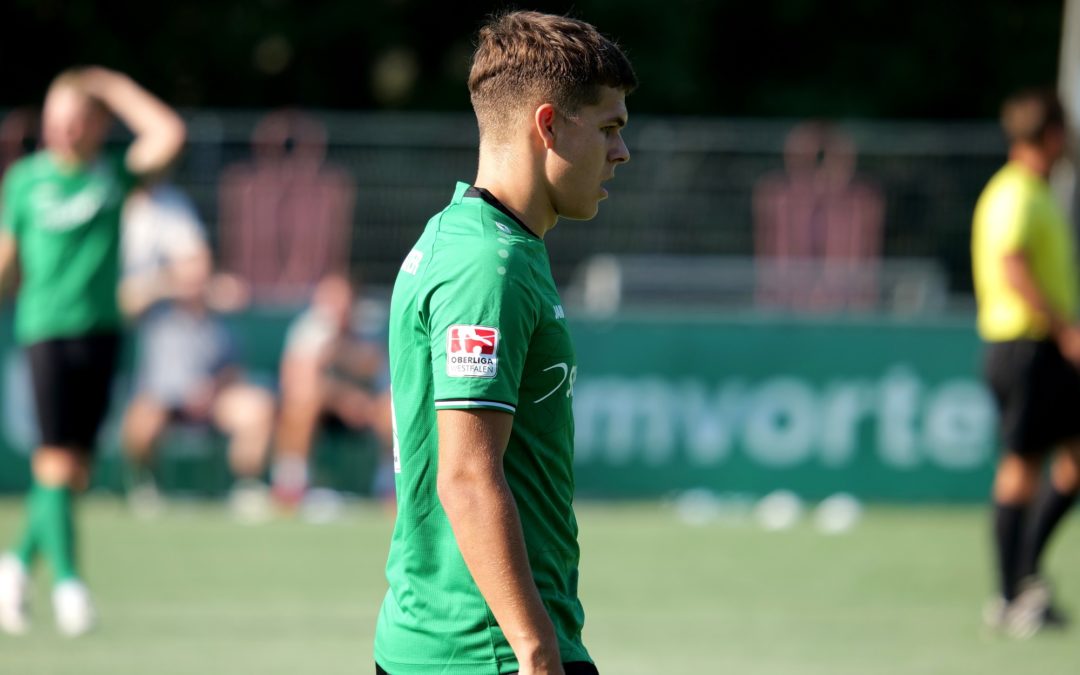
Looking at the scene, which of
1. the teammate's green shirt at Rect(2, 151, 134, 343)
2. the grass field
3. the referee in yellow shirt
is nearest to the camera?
the grass field

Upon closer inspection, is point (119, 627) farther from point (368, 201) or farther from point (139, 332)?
point (368, 201)

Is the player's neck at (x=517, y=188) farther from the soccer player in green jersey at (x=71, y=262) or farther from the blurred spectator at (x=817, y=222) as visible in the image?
the blurred spectator at (x=817, y=222)

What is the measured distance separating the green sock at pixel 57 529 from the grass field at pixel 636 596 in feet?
1.04

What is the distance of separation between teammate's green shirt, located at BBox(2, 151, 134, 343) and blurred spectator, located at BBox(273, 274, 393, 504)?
446 centimetres

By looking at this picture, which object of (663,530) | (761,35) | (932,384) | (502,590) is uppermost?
(761,35)

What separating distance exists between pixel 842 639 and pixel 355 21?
1647 centimetres

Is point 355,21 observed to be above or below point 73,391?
above

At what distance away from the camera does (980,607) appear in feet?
29.0

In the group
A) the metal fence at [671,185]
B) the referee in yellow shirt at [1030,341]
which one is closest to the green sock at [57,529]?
the referee in yellow shirt at [1030,341]

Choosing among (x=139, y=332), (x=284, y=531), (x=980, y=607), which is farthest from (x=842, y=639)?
(x=139, y=332)

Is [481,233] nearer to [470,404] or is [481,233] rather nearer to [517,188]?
[517,188]

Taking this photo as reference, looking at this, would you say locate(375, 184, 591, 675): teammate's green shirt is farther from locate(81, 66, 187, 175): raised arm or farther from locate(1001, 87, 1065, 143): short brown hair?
locate(1001, 87, 1065, 143): short brown hair

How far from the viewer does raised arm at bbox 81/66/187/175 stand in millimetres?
8073

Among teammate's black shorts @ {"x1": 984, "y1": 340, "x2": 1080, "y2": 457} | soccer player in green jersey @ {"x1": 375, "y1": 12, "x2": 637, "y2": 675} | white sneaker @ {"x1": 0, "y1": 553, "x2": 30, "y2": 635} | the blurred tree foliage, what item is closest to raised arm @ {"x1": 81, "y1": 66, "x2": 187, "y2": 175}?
white sneaker @ {"x1": 0, "y1": 553, "x2": 30, "y2": 635}
